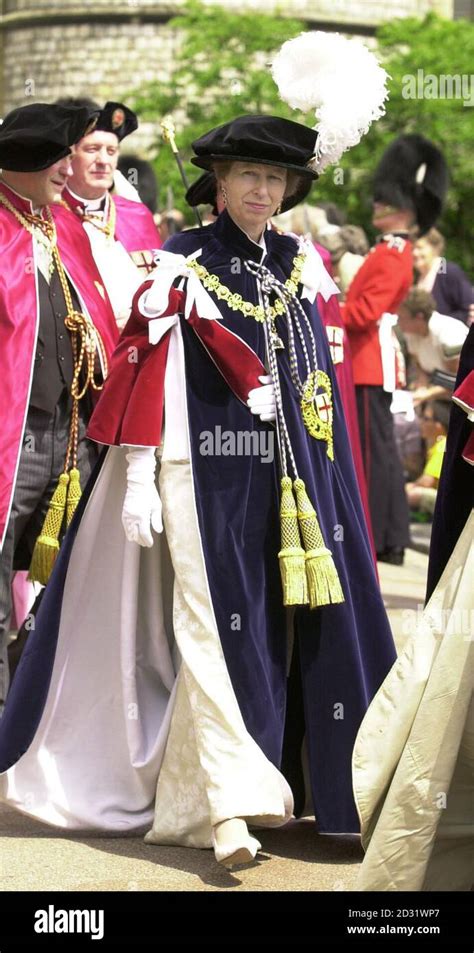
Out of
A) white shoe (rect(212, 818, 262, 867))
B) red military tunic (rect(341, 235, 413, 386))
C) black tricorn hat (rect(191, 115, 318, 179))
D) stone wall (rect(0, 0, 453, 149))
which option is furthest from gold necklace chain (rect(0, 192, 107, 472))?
stone wall (rect(0, 0, 453, 149))

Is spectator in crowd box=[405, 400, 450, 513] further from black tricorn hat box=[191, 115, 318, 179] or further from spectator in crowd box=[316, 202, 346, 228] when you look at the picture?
black tricorn hat box=[191, 115, 318, 179]

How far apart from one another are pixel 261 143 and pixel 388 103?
64.7 feet

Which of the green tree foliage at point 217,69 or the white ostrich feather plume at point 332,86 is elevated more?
the green tree foliage at point 217,69

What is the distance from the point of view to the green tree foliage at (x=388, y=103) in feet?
78.6

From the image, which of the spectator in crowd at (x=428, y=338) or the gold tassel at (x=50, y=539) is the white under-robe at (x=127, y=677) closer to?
the gold tassel at (x=50, y=539)

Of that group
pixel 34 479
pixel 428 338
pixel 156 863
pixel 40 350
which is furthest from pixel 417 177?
pixel 156 863

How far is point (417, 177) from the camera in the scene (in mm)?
11016

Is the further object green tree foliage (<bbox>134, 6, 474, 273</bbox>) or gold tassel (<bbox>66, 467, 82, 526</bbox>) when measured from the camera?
green tree foliage (<bbox>134, 6, 474, 273</bbox>)

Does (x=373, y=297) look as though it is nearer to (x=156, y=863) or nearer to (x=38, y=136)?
(x=38, y=136)

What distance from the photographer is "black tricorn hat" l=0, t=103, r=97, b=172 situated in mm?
6020

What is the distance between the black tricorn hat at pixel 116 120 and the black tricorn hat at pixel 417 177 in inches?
118

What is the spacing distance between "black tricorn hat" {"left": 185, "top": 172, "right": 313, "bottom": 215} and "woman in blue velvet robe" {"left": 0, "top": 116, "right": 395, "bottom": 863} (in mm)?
27

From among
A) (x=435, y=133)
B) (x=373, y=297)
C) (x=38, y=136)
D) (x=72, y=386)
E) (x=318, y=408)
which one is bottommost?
(x=318, y=408)

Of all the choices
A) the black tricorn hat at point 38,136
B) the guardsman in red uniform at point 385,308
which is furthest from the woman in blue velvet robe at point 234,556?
the guardsman in red uniform at point 385,308
